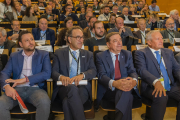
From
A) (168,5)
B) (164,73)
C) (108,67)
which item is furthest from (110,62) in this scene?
(168,5)

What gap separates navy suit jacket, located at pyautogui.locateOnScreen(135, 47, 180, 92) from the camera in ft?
6.38

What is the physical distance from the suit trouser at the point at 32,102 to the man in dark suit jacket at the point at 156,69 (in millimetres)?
1059

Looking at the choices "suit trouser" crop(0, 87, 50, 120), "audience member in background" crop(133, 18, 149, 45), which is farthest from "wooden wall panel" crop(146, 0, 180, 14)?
"suit trouser" crop(0, 87, 50, 120)

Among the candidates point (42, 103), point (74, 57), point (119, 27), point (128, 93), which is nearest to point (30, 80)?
point (42, 103)

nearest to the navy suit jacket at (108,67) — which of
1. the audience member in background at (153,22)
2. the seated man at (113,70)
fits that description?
the seated man at (113,70)

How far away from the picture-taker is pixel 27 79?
69.8 inches

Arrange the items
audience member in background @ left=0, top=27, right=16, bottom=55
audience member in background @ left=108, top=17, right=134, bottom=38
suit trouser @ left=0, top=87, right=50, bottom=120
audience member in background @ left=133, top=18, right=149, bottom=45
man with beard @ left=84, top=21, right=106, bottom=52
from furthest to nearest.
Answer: audience member in background @ left=133, top=18, right=149, bottom=45
audience member in background @ left=108, top=17, right=134, bottom=38
man with beard @ left=84, top=21, right=106, bottom=52
audience member in background @ left=0, top=27, right=16, bottom=55
suit trouser @ left=0, top=87, right=50, bottom=120

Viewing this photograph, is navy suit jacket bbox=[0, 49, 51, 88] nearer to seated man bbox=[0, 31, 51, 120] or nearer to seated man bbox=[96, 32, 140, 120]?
seated man bbox=[0, 31, 51, 120]

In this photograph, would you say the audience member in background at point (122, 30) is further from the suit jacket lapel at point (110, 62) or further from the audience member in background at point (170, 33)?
the suit jacket lapel at point (110, 62)

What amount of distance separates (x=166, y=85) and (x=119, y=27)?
2098 millimetres

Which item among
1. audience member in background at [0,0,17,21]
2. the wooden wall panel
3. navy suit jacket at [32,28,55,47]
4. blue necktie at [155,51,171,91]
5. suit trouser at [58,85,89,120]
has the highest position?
the wooden wall panel

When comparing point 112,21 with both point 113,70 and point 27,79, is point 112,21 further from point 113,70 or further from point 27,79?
point 27,79

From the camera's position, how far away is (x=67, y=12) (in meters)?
5.36

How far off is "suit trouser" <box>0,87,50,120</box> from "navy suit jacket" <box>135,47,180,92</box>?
1061 millimetres
